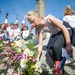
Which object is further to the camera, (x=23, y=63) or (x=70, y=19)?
(x=70, y=19)

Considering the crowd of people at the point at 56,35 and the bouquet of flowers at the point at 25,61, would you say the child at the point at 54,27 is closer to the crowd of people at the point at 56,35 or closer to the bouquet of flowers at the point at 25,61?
the crowd of people at the point at 56,35

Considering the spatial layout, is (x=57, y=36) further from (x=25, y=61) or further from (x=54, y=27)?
(x=25, y=61)

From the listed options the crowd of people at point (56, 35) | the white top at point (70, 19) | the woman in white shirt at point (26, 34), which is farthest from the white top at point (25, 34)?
the crowd of people at point (56, 35)

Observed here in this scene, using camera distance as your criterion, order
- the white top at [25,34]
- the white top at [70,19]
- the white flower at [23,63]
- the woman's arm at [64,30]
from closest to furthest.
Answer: the woman's arm at [64,30]
the white flower at [23,63]
the white top at [70,19]
the white top at [25,34]

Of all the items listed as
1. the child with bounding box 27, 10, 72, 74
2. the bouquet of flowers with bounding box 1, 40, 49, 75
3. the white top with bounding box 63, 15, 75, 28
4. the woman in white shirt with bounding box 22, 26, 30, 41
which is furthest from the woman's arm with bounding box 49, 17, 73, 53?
the woman in white shirt with bounding box 22, 26, 30, 41

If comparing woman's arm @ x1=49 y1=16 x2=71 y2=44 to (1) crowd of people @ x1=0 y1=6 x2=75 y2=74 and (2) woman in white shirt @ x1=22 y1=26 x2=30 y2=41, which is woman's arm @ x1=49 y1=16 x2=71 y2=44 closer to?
(1) crowd of people @ x1=0 y1=6 x2=75 y2=74

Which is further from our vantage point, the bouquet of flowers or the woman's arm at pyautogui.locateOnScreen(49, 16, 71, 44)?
the bouquet of flowers

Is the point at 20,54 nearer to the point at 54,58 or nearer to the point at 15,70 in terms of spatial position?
the point at 15,70

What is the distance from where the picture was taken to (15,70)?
12.4 ft

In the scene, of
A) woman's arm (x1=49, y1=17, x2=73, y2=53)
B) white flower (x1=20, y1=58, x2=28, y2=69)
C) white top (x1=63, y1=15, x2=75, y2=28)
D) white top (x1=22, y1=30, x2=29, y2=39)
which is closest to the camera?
woman's arm (x1=49, y1=17, x2=73, y2=53)

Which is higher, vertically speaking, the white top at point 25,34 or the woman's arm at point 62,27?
the white top at point 25,34

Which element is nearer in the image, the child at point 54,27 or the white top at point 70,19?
the child at point 54,27

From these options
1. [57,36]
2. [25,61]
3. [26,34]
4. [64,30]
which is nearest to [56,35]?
[57,36]

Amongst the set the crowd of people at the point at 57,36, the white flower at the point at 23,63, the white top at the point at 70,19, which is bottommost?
the white flower at the point at 23,63
